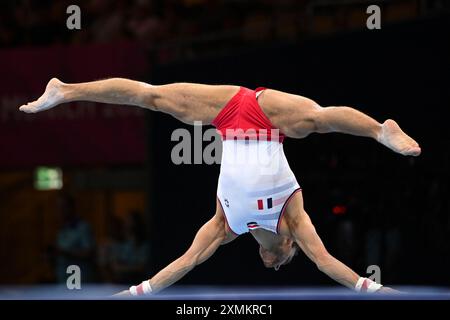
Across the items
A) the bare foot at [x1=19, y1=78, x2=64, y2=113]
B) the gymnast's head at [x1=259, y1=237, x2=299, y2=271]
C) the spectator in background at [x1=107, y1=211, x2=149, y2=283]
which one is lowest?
the spectator in background at [x1=107, y1=211, x2=149, y2=283]

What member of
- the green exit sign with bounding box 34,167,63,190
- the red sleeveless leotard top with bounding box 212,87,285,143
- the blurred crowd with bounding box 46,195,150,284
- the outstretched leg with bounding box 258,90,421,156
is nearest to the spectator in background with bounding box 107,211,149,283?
the blurred crowd with bounding box 46,195,150,284

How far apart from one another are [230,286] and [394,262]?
1.80 m

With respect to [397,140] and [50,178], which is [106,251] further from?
[397,140]

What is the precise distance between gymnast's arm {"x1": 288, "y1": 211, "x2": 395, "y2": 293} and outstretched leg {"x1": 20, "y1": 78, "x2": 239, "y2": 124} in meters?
0.98

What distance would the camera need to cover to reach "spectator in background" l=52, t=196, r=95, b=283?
11.1 meters

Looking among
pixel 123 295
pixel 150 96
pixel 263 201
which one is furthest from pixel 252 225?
pixel 150 96

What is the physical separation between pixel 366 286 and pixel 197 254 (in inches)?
50.8

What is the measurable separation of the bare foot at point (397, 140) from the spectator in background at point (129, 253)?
5.04 metres

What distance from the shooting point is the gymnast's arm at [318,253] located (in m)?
6.79

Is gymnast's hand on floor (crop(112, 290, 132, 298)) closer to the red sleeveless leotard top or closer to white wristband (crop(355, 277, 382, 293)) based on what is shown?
the red sleeveless leotard top

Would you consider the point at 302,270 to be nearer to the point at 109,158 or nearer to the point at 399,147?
the point at 109,158

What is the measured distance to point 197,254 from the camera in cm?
723

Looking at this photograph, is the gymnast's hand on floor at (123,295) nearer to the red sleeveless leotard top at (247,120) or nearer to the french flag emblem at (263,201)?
the french flag emblem at (263,201)

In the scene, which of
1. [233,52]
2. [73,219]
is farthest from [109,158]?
[233,52]
